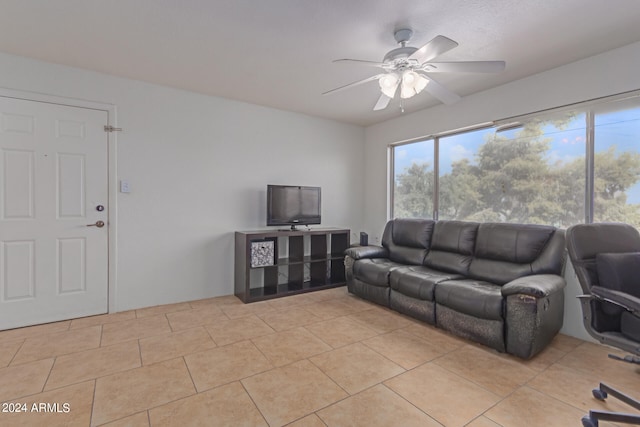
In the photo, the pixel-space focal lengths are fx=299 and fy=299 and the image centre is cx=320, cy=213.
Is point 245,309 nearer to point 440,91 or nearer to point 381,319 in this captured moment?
point 381,319

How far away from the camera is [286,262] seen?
387 centimetres

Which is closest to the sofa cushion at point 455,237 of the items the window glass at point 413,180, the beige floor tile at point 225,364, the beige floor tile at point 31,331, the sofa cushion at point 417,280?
the sofa cushion at point 417,280

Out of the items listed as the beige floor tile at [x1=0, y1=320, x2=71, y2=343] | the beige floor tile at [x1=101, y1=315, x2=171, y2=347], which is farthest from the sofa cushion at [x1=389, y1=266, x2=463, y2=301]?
the beige floor tile at [x1=0, y1=320, x2=71, y2=343]

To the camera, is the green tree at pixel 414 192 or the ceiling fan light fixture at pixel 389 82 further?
the green tree at pixel 414 192

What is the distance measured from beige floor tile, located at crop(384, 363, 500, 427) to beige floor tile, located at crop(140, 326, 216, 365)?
1503mm

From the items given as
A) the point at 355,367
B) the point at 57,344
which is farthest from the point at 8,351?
the point at 355,367

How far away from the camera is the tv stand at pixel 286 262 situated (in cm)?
359

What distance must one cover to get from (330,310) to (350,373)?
125cm

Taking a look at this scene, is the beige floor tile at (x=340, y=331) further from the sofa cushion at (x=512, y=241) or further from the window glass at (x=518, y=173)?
the window glass at (x=518, y=173)

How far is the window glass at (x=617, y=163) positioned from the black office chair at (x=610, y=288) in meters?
0.61

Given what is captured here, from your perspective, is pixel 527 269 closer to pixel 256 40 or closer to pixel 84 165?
pixel 256 40

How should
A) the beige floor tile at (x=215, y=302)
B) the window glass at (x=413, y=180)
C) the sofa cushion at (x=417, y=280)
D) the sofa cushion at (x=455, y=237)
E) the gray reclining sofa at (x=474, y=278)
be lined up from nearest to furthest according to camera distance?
the gray reclining sofa at (x=474, y=278) → the sofa cushion at (x=417, y=280) → the sofa cushion at (x=455, y=237) → the beige floor tile at (x=215, y=302) → the window glass at (x=413, y=180)

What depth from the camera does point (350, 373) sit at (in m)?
2.05

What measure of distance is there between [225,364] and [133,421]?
648 millimetres
